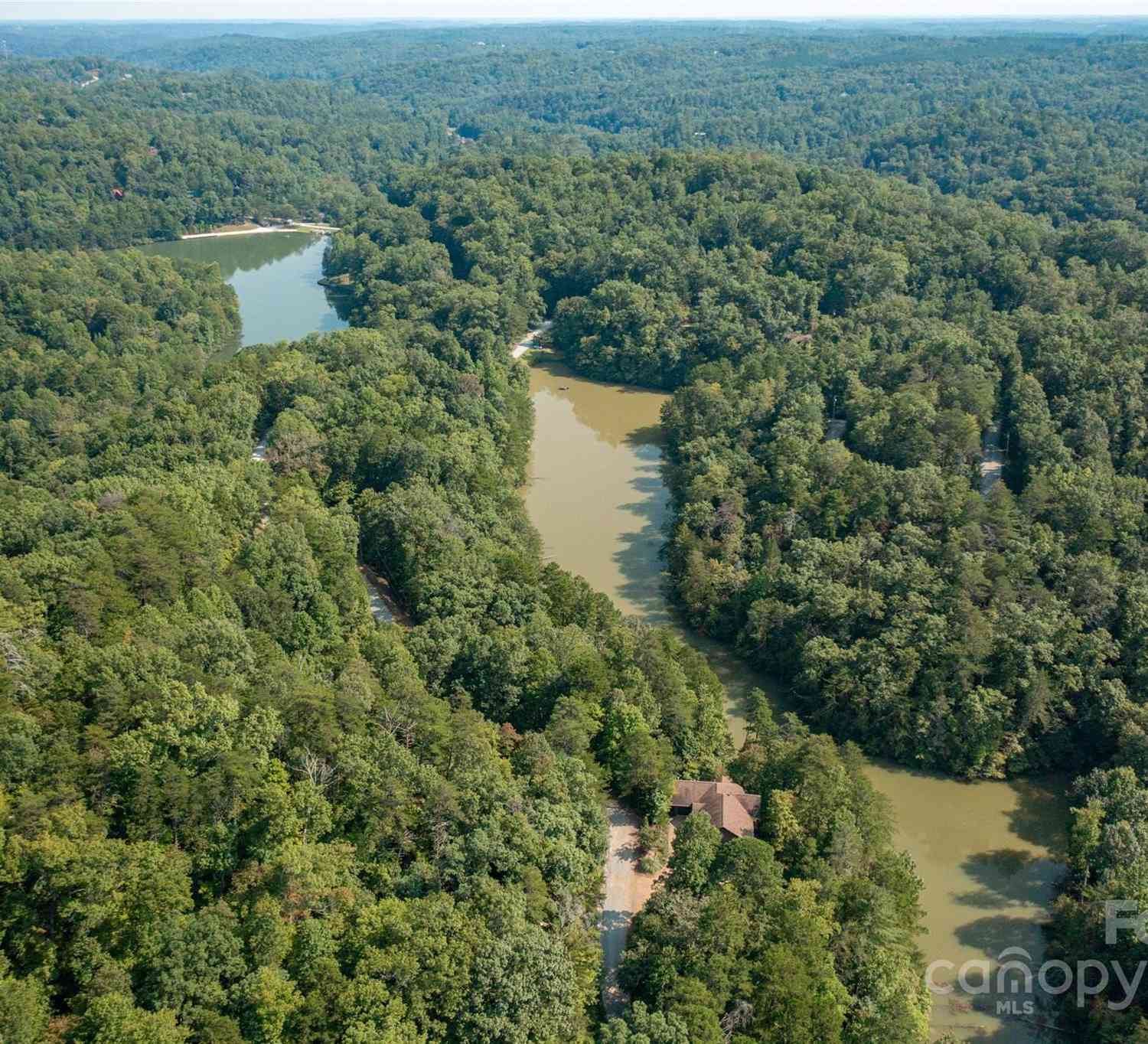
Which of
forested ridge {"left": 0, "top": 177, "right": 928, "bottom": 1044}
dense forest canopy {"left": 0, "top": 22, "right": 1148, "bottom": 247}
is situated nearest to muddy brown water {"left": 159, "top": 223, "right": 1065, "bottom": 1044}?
forested ridge {"left": 0, "top": 177, "right": 928, "bottom": 1044}

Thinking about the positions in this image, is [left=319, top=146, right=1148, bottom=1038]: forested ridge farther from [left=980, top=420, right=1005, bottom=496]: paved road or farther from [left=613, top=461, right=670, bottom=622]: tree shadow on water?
[left=613, top=461, right=670, bottom=622]: tree shadow on water

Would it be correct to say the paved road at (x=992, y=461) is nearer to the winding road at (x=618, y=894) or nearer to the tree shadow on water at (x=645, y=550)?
the tree shadow on water at (x=645, y=550)

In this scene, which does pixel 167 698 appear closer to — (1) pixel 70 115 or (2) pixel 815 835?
(2) pixel 815 835

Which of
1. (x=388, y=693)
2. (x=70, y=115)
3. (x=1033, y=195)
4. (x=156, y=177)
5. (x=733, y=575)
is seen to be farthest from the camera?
(x=70, y=115)

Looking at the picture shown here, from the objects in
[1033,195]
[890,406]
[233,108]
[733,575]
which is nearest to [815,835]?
[733,575]

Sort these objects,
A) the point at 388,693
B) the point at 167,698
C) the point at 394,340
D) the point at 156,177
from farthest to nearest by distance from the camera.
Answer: the point at 156,177 < the point at 394,340 < the point at 388,693 < the point at 167,698
